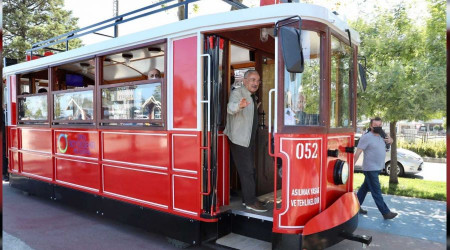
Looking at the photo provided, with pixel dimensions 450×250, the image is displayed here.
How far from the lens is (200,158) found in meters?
3.79

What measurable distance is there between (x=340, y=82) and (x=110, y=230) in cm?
368

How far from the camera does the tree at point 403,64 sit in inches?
259

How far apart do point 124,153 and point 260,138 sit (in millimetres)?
1845

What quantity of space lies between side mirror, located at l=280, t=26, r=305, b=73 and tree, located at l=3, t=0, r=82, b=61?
16.6 meters

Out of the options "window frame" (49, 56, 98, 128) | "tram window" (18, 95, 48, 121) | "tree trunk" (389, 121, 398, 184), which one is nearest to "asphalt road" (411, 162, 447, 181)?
"tree trunk" (389, 121, 398, 184)

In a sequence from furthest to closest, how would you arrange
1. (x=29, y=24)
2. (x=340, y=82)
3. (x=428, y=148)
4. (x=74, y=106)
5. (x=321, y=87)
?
(x=29, y=24) < (x=428, y=148) < (x=74, y=106) < (x=340, y=82) < (x=321, y=87)

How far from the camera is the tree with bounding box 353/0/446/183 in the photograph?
6574mm

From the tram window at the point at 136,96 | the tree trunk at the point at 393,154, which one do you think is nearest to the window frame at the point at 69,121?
the tram window at the point at 136,96

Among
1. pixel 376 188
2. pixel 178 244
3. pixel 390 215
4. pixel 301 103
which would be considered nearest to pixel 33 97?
pixel 178 244

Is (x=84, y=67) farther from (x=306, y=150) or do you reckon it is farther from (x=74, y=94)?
(x=306, y=150)

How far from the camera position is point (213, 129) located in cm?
381

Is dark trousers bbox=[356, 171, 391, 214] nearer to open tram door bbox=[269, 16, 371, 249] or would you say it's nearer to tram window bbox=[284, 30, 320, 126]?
open tram door bbox=[269, 16, 371, 249]

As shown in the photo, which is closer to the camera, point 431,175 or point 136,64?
point 136,64

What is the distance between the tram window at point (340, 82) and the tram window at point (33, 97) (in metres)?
4.80
